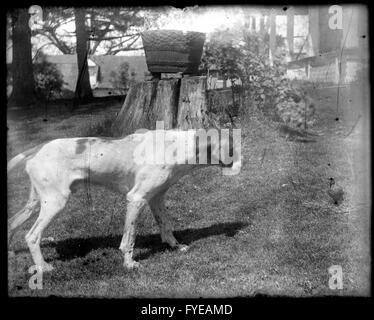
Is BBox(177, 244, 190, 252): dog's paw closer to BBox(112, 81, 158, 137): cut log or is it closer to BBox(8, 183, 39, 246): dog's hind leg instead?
BBox(112, 81, 158, 137): cut log

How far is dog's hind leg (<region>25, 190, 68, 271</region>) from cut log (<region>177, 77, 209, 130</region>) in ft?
4.97

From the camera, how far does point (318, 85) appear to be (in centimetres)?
500

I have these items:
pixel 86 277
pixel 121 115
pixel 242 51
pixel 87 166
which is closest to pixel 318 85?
pixel 242 51

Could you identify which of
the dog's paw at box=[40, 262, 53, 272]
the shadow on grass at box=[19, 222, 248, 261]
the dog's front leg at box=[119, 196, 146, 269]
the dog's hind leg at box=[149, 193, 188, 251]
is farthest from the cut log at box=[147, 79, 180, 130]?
the dog's paw at box=[40, 262, 53, 272]

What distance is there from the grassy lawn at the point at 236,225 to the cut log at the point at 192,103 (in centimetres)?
52

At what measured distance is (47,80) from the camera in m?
4.77

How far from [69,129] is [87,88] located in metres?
0.47

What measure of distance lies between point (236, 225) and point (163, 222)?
0.78 m

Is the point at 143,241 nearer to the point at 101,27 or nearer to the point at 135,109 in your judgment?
the point at 135,109

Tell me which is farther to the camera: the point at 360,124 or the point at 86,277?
the point at 360,124

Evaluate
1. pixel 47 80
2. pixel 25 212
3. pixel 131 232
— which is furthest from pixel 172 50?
pixel 25 212

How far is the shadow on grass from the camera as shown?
4.73 metres
